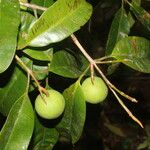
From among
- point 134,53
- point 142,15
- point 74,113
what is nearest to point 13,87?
point 74,113

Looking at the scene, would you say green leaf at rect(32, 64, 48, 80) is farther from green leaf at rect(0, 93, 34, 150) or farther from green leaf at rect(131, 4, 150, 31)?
green leaf at rect(131, 4, 150, 31)

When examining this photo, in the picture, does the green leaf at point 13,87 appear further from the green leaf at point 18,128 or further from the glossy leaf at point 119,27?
the glossy leaf at point 119,27

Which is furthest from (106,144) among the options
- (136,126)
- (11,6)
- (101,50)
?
(11,6)

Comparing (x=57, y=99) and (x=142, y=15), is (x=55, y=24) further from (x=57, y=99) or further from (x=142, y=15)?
(x=142, y=15)

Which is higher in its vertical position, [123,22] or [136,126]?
[123,22]

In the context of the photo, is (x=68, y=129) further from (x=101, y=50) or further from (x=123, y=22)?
(x=101, y=50)
